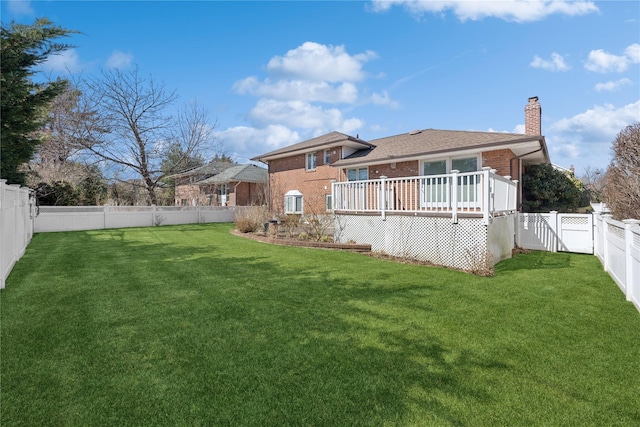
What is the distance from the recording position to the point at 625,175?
9109mm

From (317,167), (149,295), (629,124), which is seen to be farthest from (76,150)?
(629,124)

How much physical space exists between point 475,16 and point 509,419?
1240 cm

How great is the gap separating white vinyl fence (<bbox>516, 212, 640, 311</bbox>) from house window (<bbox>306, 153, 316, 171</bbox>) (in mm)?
11909

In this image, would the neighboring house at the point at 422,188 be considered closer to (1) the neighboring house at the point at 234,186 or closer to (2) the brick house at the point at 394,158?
(2) the brick house at the point at 394,158

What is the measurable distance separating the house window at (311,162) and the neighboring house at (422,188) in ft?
0.22

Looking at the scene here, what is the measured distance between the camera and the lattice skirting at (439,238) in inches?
268

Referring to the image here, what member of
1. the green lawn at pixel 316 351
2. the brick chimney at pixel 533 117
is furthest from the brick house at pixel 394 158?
the green lawn at pixel 316 351

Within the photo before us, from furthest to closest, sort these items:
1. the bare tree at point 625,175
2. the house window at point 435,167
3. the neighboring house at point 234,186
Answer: the neighboring house at point 234,186 < the house window at point 435,167 < the bare tree at point 625,175

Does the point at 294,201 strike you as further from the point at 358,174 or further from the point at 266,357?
the point at 266,357

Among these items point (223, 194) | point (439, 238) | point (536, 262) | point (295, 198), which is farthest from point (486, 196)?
point (223, 194)

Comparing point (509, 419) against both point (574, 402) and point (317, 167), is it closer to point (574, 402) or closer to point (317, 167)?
point (574, 402)

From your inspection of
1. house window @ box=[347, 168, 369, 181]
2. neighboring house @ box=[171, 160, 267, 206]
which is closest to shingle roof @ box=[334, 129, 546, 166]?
house window @ box=[347, 168, 369, 181]

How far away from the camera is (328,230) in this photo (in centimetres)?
1145

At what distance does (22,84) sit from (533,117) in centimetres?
1819
